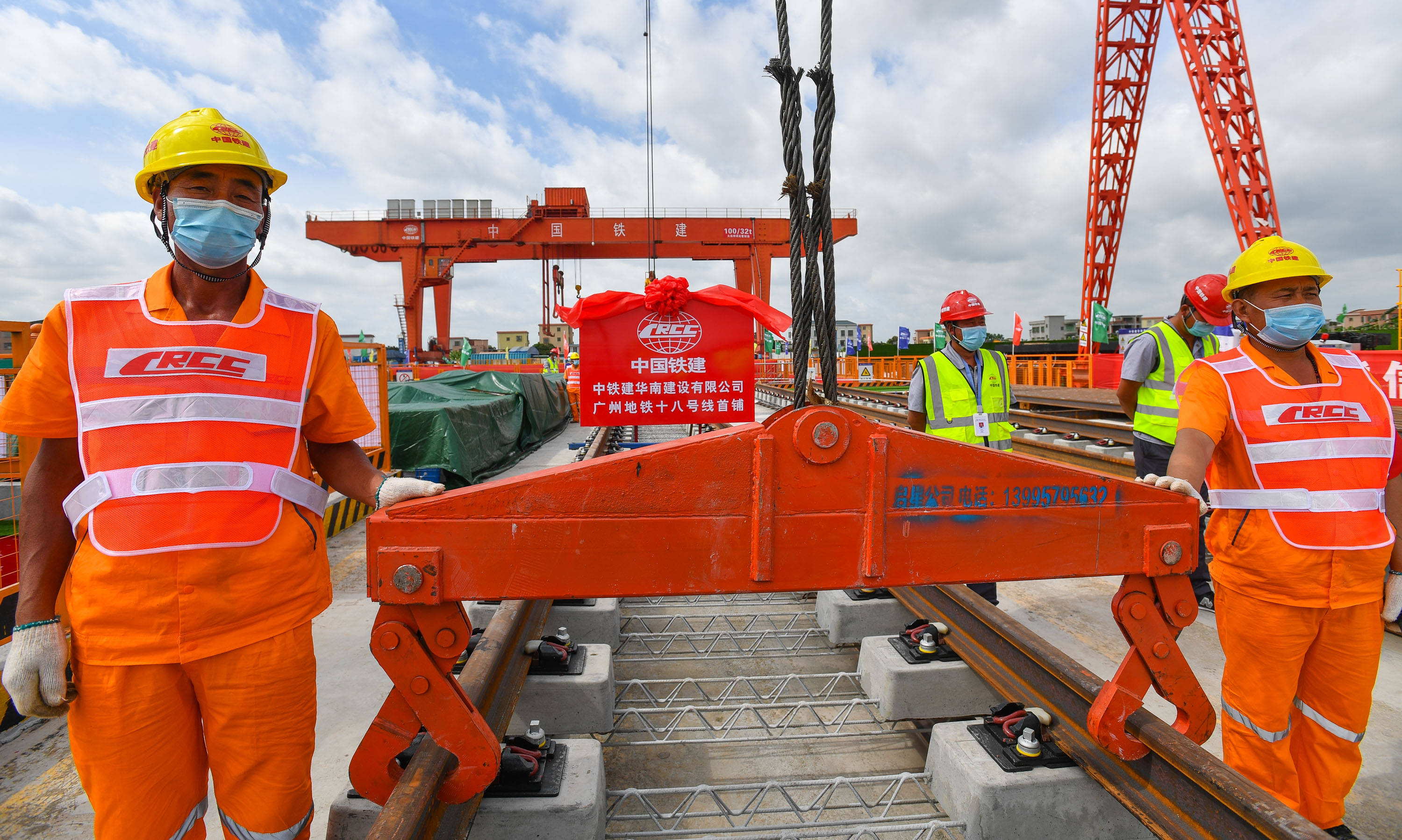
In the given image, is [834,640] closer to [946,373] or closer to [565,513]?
[946,373]

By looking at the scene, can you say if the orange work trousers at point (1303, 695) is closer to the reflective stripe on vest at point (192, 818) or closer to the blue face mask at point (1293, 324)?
the blue face mask at point (1293, 324)

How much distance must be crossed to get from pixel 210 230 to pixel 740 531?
1575 millimetres

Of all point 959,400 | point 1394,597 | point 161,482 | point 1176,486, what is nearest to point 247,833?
point 161,482

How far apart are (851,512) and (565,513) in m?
0.76

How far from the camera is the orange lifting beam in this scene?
1.70 metres

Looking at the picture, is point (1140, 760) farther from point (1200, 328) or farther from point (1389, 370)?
point (1389, 370)

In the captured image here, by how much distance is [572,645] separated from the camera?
318cm

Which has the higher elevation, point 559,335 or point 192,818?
point 559,335

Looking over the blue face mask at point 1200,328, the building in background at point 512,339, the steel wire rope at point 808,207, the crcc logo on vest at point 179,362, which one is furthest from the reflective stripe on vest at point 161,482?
the building in background at point 512,339

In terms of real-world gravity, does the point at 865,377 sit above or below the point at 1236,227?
below

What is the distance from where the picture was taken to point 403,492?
1.75 metres

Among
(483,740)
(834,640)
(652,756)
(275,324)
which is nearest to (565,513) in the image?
(483,740)

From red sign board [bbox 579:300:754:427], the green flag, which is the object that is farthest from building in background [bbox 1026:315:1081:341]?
red sign board [bbox 579:300:754:427]

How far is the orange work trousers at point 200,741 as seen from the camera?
1.49m
